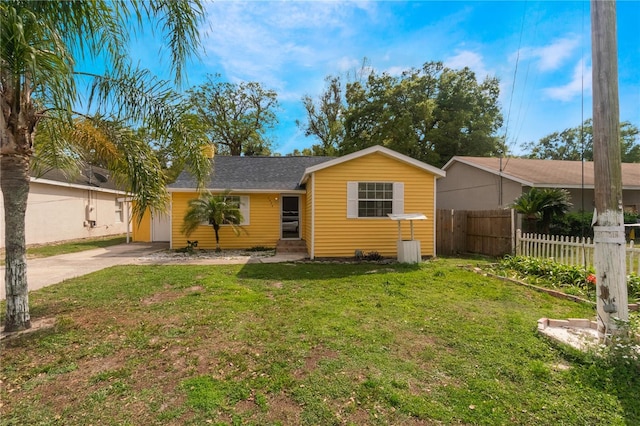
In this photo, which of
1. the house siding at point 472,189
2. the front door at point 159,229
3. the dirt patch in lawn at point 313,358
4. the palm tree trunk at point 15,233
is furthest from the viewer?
the front door at point 159,229

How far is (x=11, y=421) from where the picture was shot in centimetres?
235

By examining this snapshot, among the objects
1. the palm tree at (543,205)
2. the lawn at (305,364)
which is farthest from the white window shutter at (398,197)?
the lawn at (305,364)

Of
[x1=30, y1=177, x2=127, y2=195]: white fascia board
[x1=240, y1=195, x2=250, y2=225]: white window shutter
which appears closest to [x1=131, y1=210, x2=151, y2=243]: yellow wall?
[x1=30, y1=177, x2=127, y2=195]: white fascia board

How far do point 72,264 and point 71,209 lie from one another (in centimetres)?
823

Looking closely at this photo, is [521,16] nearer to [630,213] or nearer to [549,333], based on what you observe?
[549,333]

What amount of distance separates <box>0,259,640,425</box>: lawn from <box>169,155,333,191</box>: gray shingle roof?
6830 mm

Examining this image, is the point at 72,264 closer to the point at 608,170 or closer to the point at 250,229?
the point at 250,229

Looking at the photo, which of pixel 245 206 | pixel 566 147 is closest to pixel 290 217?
pixel 245 206

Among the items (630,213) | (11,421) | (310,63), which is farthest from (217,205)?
(630,213)

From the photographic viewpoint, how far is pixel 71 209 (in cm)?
1516

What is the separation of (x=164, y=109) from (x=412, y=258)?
284 inches

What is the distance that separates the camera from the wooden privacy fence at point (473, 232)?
973 cm

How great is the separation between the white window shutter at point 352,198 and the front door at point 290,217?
344 cm

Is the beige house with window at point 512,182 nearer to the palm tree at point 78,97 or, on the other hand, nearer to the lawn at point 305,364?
the lawn at point 305,364
